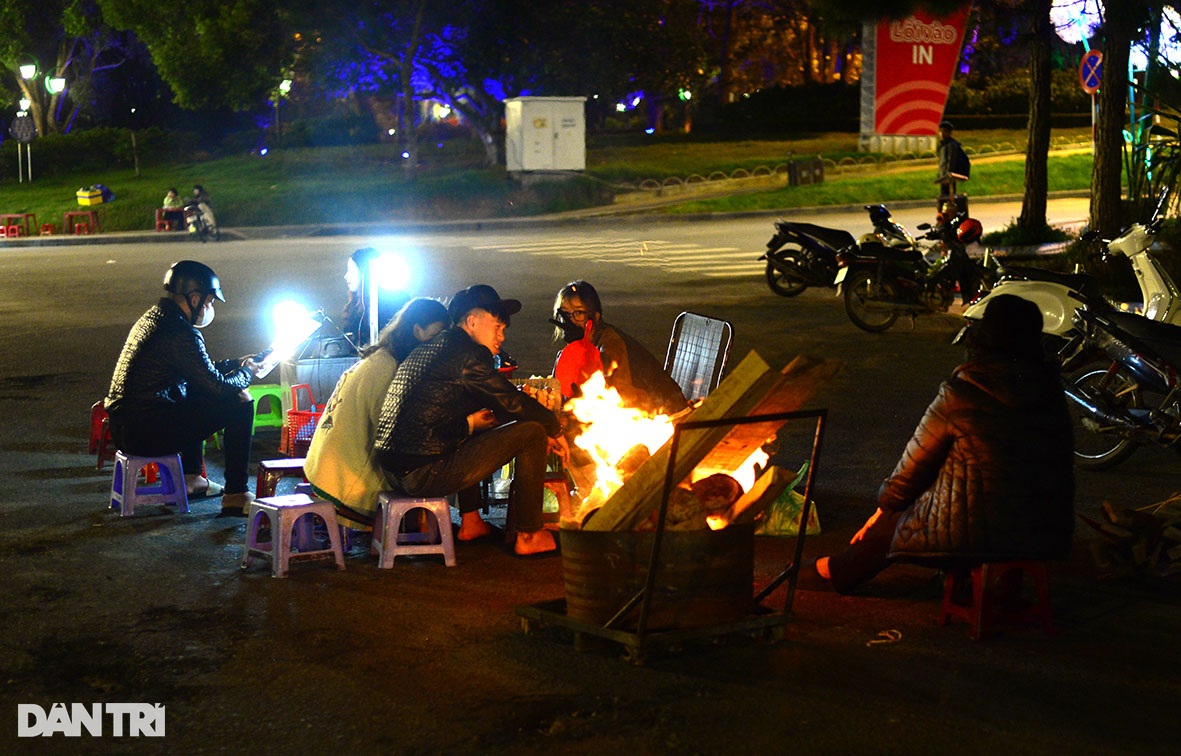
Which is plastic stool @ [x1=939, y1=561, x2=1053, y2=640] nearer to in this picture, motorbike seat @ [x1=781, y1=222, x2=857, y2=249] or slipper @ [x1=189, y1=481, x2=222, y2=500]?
slipper @ [x1=189, y1=481, x2=222, y2=500]

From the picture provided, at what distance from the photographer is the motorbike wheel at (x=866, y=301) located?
47.2 feet

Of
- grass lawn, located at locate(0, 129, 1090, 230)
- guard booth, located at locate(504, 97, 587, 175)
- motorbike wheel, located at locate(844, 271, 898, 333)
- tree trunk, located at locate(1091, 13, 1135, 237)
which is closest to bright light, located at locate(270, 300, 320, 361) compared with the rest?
motorbike wheel, located at locate(844, 271, 898, 333)

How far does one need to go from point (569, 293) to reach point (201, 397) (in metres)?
2.32

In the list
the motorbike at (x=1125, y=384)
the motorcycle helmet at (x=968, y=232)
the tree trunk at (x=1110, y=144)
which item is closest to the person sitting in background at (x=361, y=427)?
the motorbike at (x=1125, y=384)

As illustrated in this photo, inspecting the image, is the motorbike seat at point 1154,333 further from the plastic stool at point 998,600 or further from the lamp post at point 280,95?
the lamp post at point 280,95

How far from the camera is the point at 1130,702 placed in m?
4.76

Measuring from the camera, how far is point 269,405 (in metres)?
9.90

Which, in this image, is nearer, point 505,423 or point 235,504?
point 505,423

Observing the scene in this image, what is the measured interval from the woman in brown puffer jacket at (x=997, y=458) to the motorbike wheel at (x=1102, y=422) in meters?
3.17

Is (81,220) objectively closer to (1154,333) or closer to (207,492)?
(207,492)

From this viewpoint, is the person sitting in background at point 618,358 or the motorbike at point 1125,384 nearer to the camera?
the person sitting in background at point 618,358

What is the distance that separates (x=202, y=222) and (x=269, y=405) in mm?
22736

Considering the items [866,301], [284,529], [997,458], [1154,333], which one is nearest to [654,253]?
[866,301]

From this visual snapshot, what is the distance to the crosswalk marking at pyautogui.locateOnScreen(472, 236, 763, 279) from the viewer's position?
20.6m
